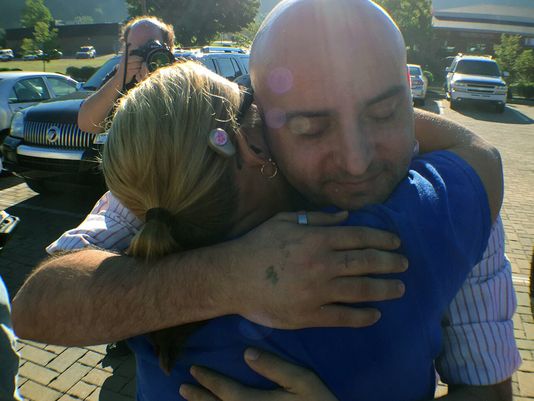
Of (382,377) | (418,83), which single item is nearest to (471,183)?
(382,377)

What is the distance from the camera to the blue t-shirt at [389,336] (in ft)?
3.40

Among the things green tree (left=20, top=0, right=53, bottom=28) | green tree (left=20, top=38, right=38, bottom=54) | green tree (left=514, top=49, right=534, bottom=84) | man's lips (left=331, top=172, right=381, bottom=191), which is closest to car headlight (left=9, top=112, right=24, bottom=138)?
man's lips (left=331, top=172, right=381, bottom=191)

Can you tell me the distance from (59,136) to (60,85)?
4261mm

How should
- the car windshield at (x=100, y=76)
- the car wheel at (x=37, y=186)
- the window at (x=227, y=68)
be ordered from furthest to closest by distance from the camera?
the window at (x=227, y=68)
the car windshield at (x=100, y=76)
the car wheel at (x=37, y=186)

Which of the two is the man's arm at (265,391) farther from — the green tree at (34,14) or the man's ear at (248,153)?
the green tree at (34,14)

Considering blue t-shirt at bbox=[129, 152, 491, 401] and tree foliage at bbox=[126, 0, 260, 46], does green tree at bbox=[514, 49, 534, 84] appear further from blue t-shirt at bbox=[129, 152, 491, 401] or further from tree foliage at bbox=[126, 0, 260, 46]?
blue t-shirt at bbox=[129, 152, 491, 401]

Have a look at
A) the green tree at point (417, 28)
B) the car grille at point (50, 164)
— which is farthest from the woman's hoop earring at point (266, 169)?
the green tree at point (417, 28)

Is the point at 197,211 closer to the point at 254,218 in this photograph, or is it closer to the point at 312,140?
the point at 254,218

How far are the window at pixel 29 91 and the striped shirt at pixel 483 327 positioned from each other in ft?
28.1

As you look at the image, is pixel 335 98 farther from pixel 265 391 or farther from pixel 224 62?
pixel 224 62

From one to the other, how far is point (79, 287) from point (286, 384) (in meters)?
0.63

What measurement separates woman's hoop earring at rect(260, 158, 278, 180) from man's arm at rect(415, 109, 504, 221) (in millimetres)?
611

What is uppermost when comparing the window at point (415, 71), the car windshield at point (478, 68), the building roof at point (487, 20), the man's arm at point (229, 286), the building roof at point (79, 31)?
the man's arm at point (229, 286)

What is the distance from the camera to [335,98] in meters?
1.28
